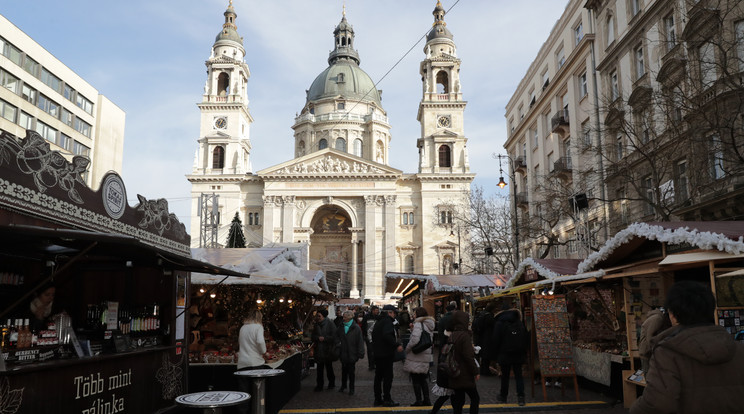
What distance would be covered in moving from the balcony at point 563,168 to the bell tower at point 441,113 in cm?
2931

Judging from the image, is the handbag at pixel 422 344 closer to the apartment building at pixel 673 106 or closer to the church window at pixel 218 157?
the apartment building at pixel 673 106

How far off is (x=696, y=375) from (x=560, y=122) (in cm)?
2733

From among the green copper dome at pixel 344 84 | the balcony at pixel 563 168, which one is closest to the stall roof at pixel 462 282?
the balcony at pixel 563 168

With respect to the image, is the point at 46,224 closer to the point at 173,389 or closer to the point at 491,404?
the point at 173,389

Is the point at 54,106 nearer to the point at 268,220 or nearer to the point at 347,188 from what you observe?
the point at 268,220

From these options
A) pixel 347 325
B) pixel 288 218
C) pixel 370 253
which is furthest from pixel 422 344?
pixel 288 218

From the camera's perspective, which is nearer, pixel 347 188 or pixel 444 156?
pixel 347 188

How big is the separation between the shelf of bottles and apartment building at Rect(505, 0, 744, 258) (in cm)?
1077

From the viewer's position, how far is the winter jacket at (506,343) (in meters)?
9.74

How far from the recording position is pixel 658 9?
19.8m

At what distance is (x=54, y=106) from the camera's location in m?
45.0

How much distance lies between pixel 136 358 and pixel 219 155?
53.4m

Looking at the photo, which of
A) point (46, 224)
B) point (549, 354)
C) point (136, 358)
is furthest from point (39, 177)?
point (549, 354)

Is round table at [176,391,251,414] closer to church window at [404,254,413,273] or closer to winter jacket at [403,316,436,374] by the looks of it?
winter jacket at [403,316,436,374]
